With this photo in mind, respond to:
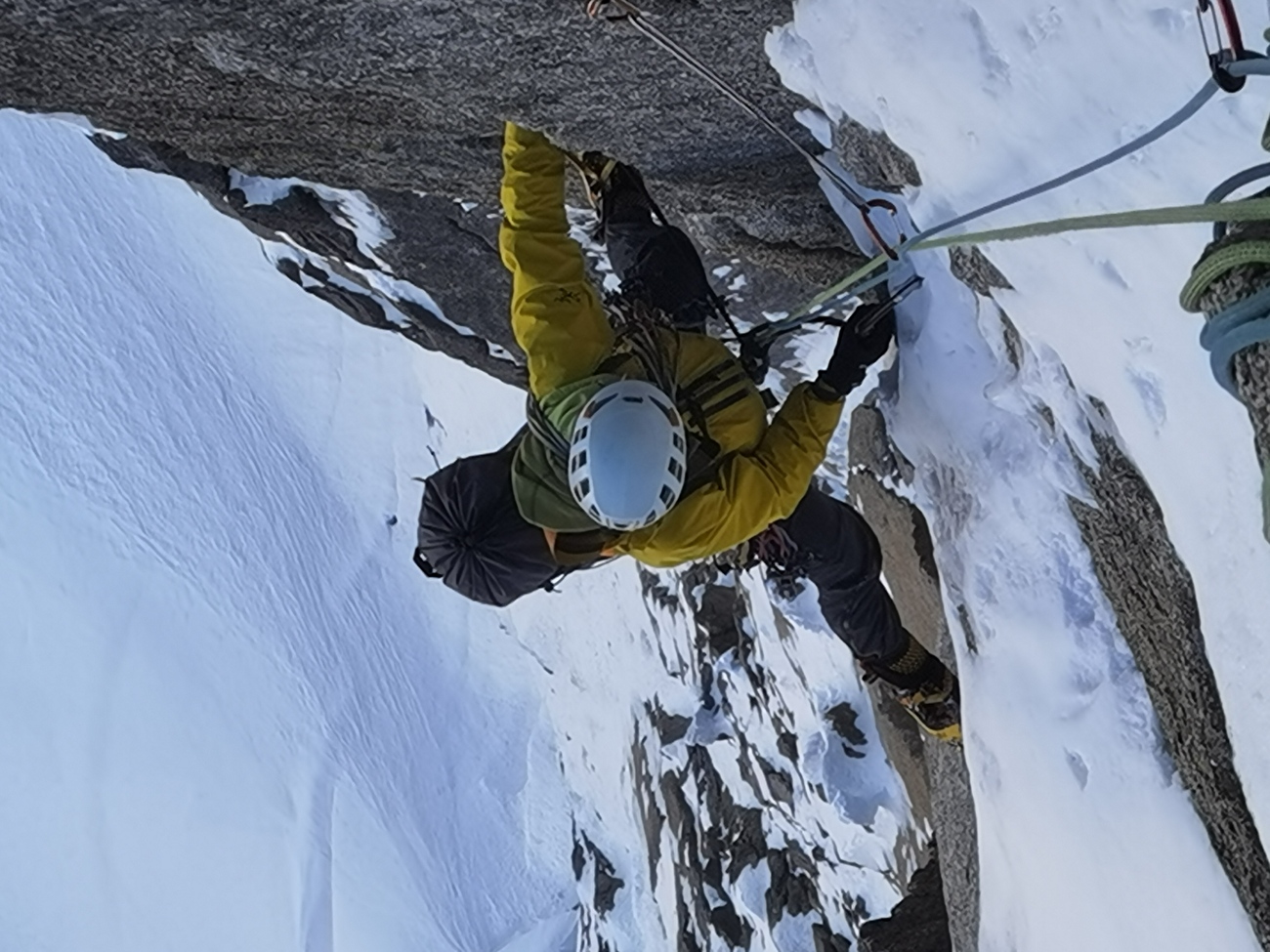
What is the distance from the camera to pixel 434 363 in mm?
11023

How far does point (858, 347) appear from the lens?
10.4 feet

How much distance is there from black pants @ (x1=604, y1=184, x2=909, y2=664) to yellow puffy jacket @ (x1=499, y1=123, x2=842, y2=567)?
0.45 meters

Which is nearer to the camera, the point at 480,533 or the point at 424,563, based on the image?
the point at 480,533

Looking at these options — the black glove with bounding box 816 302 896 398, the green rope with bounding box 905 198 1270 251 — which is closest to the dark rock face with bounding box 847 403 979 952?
the black glove with bounding box 816 302 896 398

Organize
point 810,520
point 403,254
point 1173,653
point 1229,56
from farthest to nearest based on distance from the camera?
1. point 403,254
2. point 810,520
3. point 1173,653
4. point 1229,56

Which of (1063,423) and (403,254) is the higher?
(403,254)

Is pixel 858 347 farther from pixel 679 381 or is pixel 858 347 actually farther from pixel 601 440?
pixel 601 440

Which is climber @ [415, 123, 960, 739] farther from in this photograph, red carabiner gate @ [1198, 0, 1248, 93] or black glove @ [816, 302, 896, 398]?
red carabiner gate @ [1198, 0, 1248, 93]

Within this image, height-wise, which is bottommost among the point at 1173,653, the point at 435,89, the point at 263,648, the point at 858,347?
the point at 1173,653

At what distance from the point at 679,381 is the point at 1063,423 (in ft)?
3.13

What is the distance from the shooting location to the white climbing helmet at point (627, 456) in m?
2.60

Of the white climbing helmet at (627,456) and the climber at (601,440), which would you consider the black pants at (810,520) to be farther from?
the white climbing helmet at (627,456)

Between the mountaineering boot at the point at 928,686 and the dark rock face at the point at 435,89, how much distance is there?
1.39 metres

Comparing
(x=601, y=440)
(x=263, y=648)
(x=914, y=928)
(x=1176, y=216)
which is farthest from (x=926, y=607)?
(x=263, y=648)
